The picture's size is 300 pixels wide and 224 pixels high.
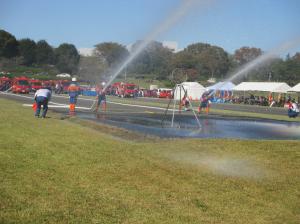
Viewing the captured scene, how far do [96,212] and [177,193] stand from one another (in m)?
1.82

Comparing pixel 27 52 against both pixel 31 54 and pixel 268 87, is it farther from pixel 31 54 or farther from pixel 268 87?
pixel 268 87

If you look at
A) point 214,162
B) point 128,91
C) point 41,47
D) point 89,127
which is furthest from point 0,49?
point 214,162

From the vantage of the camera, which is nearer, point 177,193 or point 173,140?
point 177,193

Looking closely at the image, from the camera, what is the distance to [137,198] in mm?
7156

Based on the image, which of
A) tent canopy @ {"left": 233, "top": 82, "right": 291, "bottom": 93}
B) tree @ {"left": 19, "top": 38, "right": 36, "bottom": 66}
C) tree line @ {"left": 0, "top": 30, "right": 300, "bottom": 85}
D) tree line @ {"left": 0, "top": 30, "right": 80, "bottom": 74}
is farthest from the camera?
tree @ {"left": 19, "top": 38, "right": 36, "bottom": 66}

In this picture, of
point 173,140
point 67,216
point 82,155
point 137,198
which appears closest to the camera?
point 67,216

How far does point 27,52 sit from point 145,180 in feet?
416

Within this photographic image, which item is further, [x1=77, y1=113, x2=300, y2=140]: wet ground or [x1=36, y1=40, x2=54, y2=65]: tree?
[x1=36, y1=40, x2=54, y2=65]: tree

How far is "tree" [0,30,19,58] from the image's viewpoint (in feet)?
413

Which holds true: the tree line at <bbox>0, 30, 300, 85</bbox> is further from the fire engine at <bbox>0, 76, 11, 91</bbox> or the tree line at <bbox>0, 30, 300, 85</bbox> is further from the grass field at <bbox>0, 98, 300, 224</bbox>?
the grass field at <bbox>0, 98, 300, 224</bbox>

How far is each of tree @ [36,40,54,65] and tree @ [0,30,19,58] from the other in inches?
253

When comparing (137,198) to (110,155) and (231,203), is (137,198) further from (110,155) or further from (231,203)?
(110,155)

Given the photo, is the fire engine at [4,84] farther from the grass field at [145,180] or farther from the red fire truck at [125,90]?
the grass field at [145,180]

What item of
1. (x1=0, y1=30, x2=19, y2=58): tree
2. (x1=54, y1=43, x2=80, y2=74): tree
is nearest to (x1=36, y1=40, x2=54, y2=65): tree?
Result: (x1=54, y1=43, x2=80, y2=74): tree
